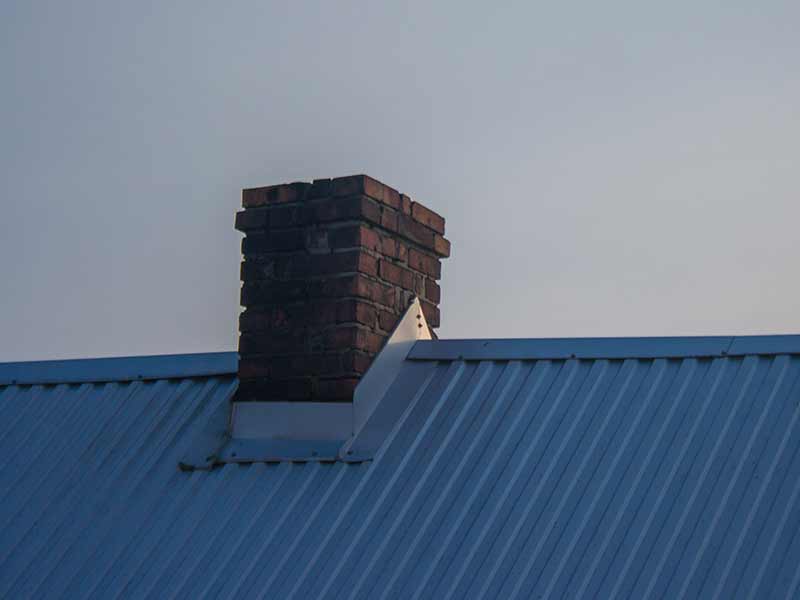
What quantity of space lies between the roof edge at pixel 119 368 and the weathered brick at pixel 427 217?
1225mm

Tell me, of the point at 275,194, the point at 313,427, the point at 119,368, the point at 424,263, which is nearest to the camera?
the point at 313,427

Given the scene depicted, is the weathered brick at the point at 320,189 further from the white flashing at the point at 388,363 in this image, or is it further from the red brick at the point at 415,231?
the white flashing at the point at 388,363

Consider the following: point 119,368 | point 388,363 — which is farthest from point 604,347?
point 119,368

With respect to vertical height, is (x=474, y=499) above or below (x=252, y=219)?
below

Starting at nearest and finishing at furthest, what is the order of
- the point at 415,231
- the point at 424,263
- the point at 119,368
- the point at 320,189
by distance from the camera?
1. the point at 320,189
2. the point at 415,231
3. the point at 424,263
4. the point at 119,368

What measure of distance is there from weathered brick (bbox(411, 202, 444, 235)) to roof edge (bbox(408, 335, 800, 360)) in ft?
2.39

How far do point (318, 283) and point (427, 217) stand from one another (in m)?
0.91

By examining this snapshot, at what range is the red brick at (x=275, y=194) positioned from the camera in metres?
7.04

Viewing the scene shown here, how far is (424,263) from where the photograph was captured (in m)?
7.49

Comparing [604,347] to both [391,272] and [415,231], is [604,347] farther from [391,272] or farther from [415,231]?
[415,231]

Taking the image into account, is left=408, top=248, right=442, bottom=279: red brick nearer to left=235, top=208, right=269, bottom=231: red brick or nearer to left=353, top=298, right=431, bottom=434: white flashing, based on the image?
left=353, top=298, right=431, bottom=434: white flashing

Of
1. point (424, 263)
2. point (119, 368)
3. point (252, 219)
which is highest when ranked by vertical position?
point (424, 263)

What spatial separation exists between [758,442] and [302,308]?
7.77 ft

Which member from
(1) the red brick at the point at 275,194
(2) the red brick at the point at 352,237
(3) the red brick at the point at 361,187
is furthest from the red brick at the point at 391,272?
(1) the red brick at the point at 275,194
